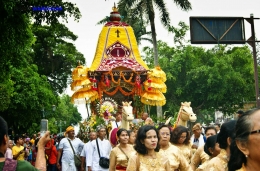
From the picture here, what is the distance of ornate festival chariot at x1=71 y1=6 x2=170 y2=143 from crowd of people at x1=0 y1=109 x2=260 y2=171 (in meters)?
13.3

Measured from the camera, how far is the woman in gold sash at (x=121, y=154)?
1025cm

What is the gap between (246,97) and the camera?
175 feet

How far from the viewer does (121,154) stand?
34.3 feet

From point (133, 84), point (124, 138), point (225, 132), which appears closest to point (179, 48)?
point (133, 84)

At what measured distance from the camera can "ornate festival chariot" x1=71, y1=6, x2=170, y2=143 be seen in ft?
104

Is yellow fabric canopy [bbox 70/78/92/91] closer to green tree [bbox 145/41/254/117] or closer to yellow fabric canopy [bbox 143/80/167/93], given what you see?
yellow fabric canopy [bbox 143/80/167/93]

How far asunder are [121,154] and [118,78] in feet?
72.0

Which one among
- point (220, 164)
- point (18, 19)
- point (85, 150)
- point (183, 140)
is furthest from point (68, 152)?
point (220, 164)

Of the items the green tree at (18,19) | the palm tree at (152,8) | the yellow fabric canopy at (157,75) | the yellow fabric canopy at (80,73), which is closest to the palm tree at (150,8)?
the palm tree at (152,8)

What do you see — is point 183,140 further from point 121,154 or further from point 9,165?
point 9,165

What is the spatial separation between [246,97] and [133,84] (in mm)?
23081

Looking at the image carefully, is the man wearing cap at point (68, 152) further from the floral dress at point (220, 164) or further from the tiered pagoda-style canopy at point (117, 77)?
the tiered pagoda-style canopy at point (117, 77)

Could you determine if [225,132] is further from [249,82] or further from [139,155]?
[249,82]

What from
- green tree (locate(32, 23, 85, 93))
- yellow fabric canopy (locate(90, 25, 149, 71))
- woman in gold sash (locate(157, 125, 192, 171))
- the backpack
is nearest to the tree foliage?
green tree (locate(32, 23, 85, 93))
